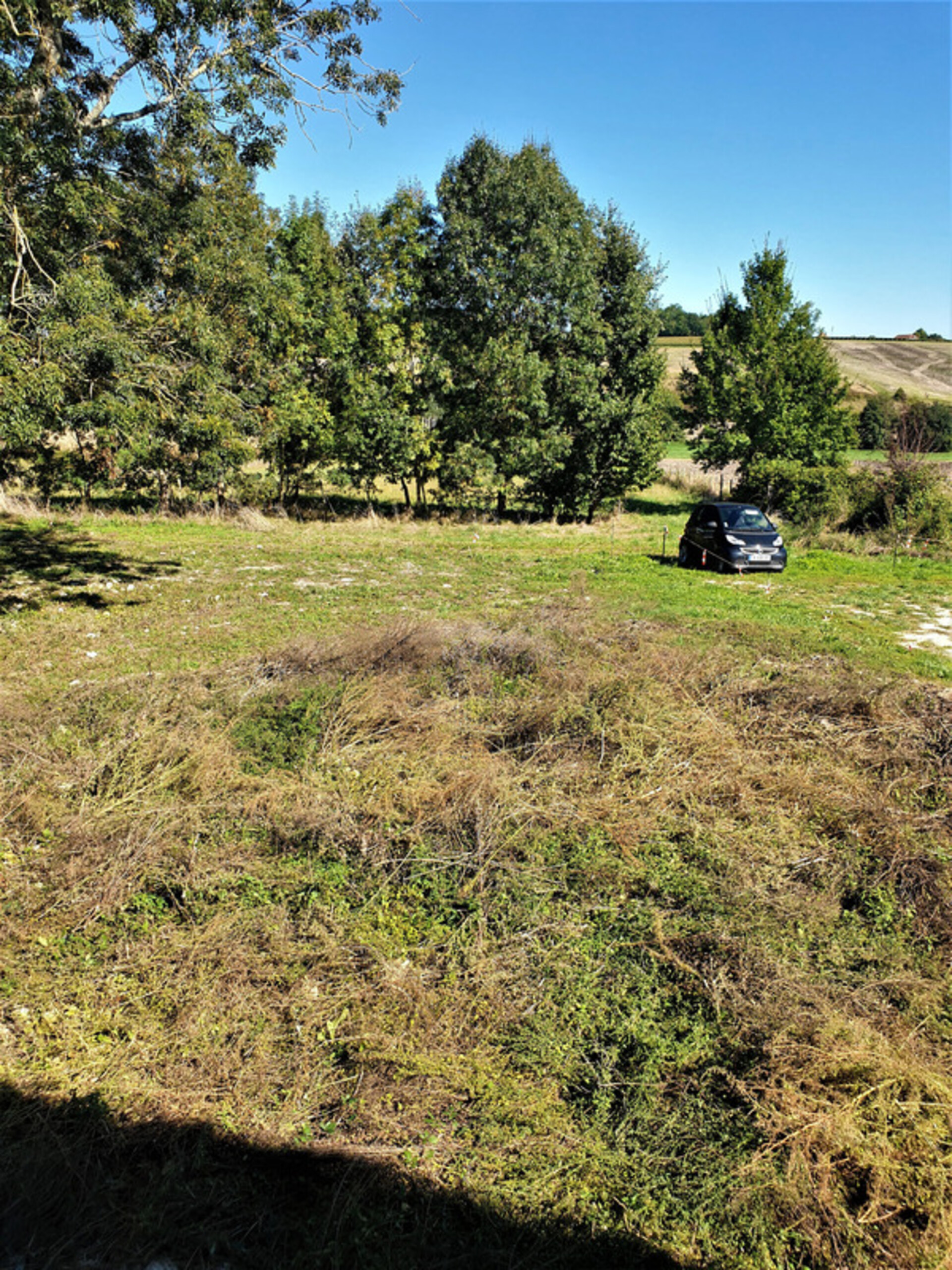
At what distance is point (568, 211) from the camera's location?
2338cm

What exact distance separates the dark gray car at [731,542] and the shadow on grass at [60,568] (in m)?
11.0

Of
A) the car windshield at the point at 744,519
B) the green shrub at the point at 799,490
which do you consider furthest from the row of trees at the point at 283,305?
the car windshield at the point at 744,519

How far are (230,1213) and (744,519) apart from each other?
53.4 feet

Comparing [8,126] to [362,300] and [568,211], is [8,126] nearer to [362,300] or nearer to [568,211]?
[362,300]

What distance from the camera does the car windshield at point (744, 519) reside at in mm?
16516

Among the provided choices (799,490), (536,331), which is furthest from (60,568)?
(799,490)

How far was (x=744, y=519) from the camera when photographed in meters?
16.8

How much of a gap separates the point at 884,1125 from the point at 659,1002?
105cm

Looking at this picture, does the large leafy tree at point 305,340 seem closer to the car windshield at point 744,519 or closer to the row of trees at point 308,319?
the row of trees at point 308,319

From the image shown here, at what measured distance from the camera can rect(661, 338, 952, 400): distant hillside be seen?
184ft

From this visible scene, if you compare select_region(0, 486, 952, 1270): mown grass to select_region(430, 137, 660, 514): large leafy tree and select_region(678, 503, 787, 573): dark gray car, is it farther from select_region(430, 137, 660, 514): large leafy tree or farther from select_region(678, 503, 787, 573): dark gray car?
select_region(430, 137, 660, 514): large leafy tree

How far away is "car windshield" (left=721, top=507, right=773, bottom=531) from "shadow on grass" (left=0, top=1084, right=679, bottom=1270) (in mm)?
15297

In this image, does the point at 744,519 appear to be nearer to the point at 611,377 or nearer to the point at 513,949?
the point at 611,377

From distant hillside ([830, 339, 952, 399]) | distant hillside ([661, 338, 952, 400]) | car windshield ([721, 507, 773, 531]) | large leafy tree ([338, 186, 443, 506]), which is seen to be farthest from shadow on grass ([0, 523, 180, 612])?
distant hillside ([830, 339, 952, 399])
